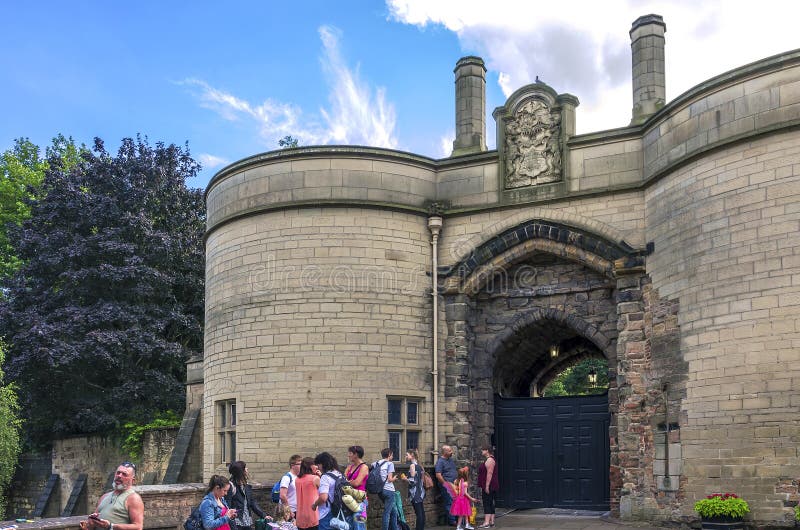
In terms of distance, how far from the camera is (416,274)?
17.5 m

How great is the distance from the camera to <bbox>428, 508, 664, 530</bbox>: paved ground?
49.0 feet

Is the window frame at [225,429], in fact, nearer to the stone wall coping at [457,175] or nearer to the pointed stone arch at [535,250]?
the stone wall coping at [457,175]

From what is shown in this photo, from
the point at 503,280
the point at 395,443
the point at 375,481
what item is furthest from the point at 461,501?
the point at 503,280

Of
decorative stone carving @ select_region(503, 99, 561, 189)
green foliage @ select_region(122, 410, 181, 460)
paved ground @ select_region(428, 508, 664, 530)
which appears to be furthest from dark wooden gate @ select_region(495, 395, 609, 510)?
green foliage @ select_region(122, 410, 181, 460)

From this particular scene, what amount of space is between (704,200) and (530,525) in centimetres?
605

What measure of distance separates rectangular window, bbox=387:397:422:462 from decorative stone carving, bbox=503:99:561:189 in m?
4.51

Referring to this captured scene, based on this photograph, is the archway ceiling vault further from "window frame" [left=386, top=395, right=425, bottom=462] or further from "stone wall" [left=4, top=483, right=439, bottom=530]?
"stone wall" [left=4, top=483, right=439, bottom=530]

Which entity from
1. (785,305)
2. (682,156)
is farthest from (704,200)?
(785,305)

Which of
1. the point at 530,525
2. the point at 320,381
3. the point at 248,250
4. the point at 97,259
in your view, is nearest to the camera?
the point at 530,525

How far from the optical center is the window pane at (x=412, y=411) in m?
17.0

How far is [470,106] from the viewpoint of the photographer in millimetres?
18453

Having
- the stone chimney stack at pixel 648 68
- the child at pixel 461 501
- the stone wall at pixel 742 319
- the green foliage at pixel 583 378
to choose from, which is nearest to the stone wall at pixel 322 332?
the child at pixel 461 501

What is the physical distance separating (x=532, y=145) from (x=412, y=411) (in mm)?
5434

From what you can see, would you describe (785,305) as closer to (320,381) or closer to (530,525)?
(530,525)
